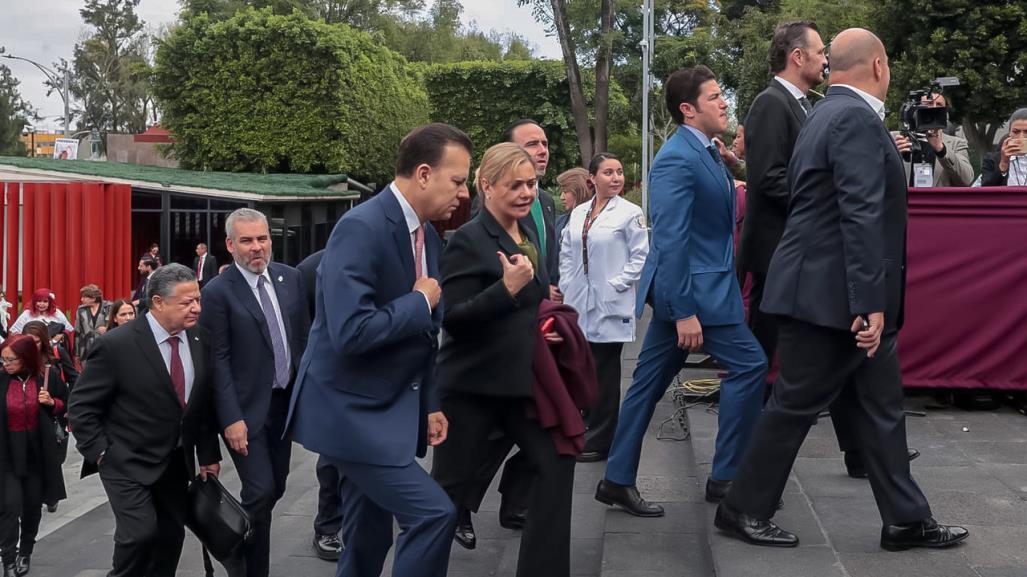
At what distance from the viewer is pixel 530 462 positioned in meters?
4.66

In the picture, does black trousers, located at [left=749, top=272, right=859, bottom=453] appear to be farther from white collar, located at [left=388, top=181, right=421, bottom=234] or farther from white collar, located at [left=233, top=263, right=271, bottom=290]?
white collar, located at [left=233, top=263, right=271, bottom=290]

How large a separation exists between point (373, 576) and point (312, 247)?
1130 inches

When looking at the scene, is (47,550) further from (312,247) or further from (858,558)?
(312,247)

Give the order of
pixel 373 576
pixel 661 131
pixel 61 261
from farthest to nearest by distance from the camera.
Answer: pixel 661 131, pixel 61 261, pixel 373 576

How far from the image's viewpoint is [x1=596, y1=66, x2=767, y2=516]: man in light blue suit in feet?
17.4

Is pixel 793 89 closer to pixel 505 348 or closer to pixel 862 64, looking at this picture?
pixel 862 64

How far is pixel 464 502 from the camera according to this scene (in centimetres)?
493

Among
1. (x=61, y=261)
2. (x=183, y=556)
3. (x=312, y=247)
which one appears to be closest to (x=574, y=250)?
(x=183, y=556)

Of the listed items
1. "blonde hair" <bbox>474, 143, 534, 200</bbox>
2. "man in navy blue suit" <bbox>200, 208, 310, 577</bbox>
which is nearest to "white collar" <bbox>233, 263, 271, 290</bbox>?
"man in navy blue suit" <bbox>200, 208, 310, 577</bbox>

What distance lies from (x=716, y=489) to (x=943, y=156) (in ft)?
11.7

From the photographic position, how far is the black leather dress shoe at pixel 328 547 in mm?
6422

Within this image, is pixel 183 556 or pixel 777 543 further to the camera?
pixel 183 556

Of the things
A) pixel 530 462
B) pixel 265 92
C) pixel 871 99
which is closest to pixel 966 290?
pixel 871 99

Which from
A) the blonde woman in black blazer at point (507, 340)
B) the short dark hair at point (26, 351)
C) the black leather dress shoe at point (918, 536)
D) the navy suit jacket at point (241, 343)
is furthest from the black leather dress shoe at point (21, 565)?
the black leather dress shoe at point (918, 536)
